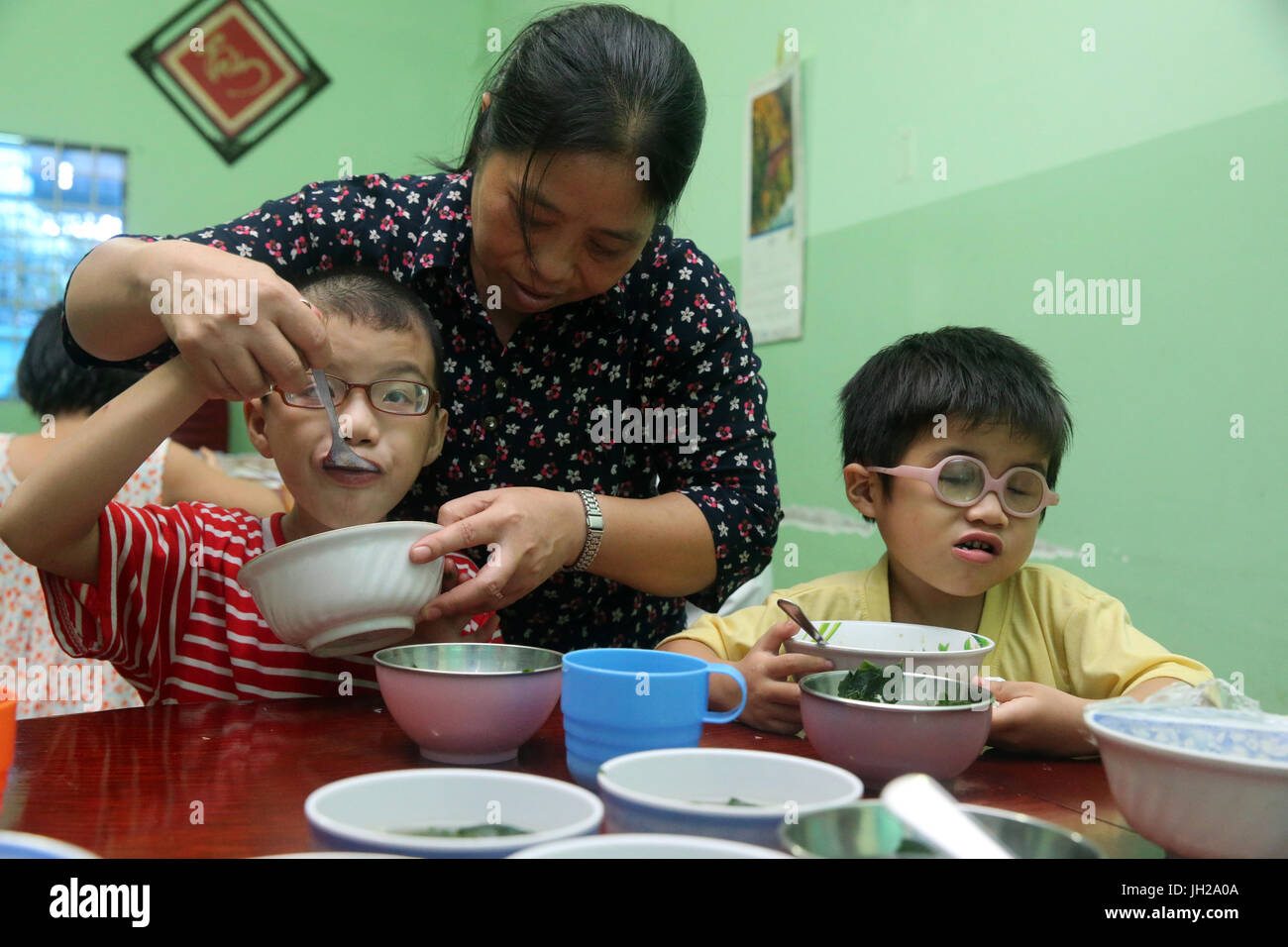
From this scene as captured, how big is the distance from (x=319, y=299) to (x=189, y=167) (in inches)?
153

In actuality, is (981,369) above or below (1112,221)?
below

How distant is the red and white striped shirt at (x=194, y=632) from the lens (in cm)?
125

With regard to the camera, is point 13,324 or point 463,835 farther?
point 13,324

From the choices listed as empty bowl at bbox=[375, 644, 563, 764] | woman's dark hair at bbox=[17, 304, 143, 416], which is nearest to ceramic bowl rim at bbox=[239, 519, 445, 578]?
empty bowl at bbox=[375, 644, 563, 764]

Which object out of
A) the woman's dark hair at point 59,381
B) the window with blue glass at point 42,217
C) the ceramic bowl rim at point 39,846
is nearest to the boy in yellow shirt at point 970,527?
the ceramic bowl rim at point 39,846

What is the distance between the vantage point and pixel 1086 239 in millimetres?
1940

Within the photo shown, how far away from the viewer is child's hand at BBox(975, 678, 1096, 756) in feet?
3.25

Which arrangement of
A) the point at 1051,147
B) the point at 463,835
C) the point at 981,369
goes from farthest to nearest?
the point at 1051,147, the point at 981,369, the point at 463,835

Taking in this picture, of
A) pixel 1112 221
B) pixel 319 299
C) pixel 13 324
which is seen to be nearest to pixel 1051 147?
A: pixel 1112 221

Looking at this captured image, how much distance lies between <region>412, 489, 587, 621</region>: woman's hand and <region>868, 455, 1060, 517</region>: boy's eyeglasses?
553 mm

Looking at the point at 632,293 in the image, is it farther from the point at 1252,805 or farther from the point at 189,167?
the point at 189,167

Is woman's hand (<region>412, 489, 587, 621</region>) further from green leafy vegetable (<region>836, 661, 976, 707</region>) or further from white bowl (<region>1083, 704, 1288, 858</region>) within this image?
white bowl (<region>1083, 704, 1288, 858</region>)

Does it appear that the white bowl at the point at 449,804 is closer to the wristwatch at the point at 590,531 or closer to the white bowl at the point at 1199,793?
the white bowl at the point at 1199,793
